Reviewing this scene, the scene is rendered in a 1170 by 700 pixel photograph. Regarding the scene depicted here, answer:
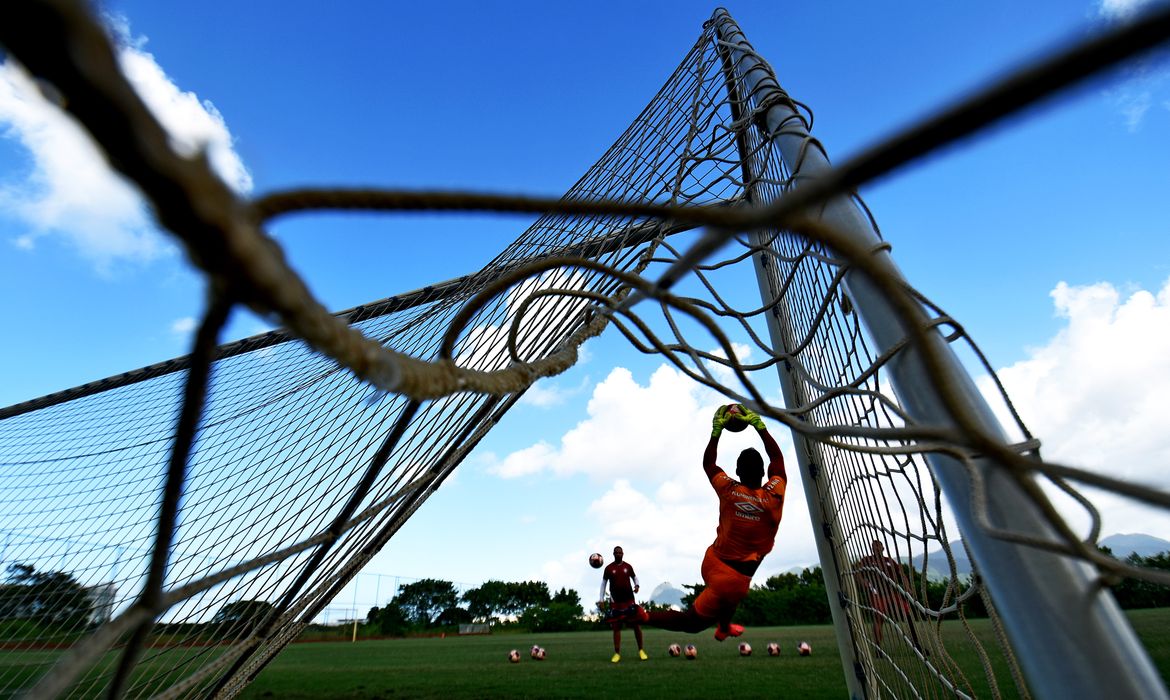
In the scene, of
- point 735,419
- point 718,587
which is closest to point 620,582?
point 718,587

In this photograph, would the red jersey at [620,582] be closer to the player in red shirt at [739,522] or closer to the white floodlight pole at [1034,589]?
the player in red shirt at [739,522]

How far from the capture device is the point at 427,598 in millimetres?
30172

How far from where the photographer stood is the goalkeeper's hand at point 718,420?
2.75 m

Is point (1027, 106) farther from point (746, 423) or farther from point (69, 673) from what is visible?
point (746, 423)

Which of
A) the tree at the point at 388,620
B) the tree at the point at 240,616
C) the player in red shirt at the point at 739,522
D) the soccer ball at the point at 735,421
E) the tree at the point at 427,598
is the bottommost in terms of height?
the tree at the point at 240,616

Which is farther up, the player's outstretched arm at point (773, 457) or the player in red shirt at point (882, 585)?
the player's outstretched arm at point (773, 457)

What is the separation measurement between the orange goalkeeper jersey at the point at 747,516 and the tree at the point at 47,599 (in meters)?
2.98

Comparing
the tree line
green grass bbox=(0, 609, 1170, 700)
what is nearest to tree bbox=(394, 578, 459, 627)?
the tree line

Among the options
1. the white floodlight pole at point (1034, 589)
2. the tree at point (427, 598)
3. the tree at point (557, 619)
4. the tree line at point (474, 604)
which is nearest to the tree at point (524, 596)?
the tree line at point (474, 604)

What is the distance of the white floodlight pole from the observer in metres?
0.67

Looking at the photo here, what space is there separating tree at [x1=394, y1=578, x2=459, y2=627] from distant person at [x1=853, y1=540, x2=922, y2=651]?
3085 centimetres

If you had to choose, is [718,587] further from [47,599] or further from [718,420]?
[47,599]

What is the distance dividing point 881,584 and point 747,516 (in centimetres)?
87

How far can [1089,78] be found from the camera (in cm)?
31
